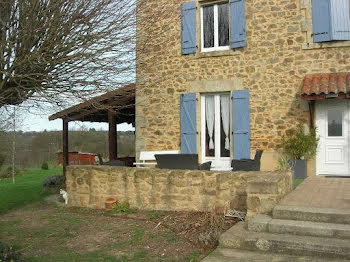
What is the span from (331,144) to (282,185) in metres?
3.51

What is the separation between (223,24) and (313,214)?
6307mm

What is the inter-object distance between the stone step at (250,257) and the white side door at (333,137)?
5034mm

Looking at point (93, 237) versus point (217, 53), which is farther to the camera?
point (217, 53)

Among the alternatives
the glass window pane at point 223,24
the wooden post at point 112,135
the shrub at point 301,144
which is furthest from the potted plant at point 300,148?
the wooden post at point 112,135

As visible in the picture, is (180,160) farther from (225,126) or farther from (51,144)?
(51,144)

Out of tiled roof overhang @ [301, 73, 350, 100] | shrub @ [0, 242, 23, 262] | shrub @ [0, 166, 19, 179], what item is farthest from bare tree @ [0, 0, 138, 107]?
shrub @ [0, 166, 19, 179]

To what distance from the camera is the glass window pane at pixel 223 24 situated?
9633 mm

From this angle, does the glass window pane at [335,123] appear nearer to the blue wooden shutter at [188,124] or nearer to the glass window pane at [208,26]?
the blue wooden shutter at [188,124]

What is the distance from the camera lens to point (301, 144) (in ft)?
27.6

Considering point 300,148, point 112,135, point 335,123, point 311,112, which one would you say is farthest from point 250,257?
point 112,135

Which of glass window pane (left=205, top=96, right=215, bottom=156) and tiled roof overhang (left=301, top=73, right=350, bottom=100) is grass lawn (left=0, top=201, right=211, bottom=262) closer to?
glass window pane (left=205, top=96, right=215, bottom=156)

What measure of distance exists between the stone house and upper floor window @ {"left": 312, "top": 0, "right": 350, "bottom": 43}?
0.07 feet

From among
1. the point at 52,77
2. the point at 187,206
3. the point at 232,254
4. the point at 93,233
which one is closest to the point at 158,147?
the point at 187,206

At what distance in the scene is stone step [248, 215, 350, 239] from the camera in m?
4.27
